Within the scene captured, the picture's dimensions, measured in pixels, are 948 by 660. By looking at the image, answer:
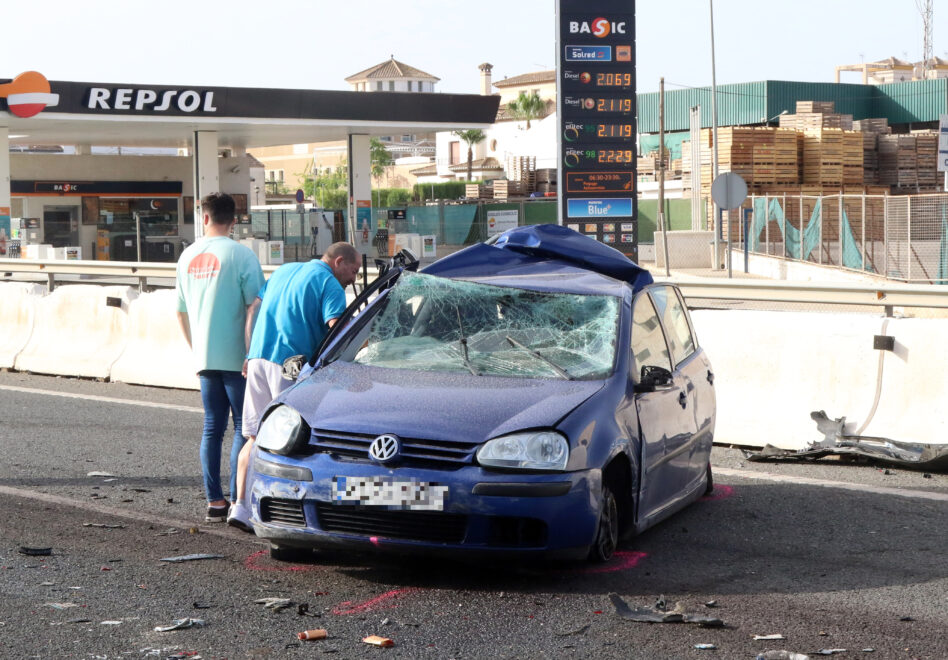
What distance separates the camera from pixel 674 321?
728 cm

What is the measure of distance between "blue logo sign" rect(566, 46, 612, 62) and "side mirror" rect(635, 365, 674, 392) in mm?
14828

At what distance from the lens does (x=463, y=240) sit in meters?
51.2

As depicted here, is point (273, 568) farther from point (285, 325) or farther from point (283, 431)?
point (285, 325)

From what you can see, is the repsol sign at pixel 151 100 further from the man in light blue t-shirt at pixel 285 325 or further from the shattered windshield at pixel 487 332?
the shattered windshield at pixel 487 332

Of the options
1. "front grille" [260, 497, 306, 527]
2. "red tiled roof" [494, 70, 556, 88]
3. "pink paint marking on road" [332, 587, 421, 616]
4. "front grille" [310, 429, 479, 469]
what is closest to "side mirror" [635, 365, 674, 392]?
"front grille" [310, 429, 479, 469]

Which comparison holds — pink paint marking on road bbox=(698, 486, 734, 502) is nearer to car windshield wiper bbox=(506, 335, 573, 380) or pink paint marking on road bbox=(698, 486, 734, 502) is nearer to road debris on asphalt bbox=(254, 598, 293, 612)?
car windshield wiper bbox=(506, 335, 573, 380)

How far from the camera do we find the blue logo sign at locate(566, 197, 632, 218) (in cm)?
2070

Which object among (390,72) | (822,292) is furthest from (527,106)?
(822,292)

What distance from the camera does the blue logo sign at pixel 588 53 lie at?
2045 centimetres

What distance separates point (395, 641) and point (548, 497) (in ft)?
3.16

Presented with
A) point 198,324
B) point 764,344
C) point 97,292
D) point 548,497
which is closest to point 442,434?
point 548,497

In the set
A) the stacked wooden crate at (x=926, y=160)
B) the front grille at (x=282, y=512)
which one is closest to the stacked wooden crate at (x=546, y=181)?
the stacked wooden crate at (x=926, y=160)

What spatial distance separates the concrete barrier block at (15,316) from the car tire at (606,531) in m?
9.81

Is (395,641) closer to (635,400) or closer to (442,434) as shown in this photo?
(442,434)
